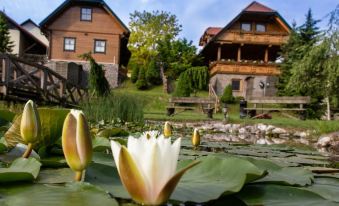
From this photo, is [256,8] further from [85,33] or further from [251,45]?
[85,33]

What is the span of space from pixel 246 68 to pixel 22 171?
2508 centimetres

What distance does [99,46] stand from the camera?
27.6m

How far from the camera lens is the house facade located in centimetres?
2636

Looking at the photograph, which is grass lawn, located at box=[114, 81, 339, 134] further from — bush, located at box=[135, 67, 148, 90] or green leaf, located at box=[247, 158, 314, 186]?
green leaf, located at box=[247, 158, 314, 186]

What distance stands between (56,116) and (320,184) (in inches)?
39.6

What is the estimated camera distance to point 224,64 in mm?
25203

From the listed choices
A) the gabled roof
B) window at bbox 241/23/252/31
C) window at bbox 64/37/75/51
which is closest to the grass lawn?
window at bbox 64/37/75/51

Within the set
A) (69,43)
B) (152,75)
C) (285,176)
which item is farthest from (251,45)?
(285,176)

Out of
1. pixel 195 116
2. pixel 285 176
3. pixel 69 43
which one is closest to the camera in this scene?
pixel 285 176

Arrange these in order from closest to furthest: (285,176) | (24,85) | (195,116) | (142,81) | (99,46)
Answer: (285,176)
(24,85)
(195,116)
(99,46)
(142,81)

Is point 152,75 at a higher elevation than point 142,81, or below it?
higher

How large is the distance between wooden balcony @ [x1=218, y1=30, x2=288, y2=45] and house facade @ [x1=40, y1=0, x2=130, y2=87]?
7.23 m

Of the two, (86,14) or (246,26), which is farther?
(86,14)

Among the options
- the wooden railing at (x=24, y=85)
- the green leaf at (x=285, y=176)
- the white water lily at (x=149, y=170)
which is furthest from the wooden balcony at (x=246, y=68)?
the white water lily at (x=149, y=170)
